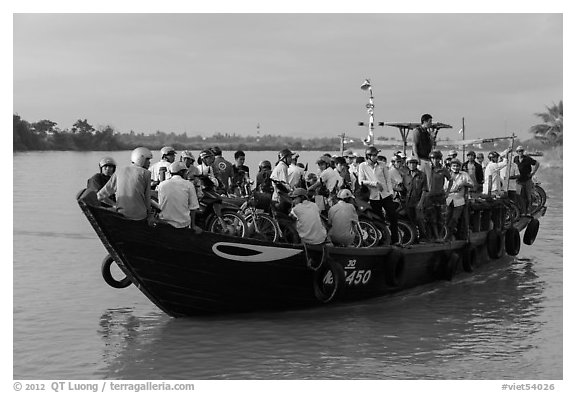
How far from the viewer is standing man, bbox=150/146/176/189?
11836 mm

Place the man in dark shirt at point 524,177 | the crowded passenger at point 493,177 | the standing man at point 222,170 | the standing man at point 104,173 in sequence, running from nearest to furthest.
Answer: the standing man at point 104,173, the standing man at point 222,170, the crowded passenger at point 493,177, the man in dark shirt at point 524,177

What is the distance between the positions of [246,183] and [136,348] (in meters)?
4.03

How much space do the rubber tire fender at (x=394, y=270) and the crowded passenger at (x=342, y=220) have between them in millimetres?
1114

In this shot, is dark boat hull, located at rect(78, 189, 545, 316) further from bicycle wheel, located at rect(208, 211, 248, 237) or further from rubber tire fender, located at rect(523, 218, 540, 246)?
rubber tire fender, located at rect(523, 218, 540, 246)

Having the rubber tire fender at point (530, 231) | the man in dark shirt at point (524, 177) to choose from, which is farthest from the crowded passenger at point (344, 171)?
the rubber tire fender at point (530, 231)

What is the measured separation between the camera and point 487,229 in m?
17.4

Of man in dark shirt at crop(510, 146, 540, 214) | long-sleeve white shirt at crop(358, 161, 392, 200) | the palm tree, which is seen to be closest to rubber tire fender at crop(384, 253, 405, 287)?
long-sleeve white shirt at crop(358, 161, 392, 200)

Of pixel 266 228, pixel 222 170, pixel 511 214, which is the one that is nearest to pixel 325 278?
pixel 266 228

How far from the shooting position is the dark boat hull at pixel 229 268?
11008 mm

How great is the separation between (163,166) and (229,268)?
2.04m

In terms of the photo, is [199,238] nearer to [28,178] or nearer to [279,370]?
[279,370]

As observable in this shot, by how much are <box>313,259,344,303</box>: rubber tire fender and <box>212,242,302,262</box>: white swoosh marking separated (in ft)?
1.79

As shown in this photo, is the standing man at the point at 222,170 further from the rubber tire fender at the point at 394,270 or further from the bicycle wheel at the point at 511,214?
the bicycle wheel at the point at 511,214
